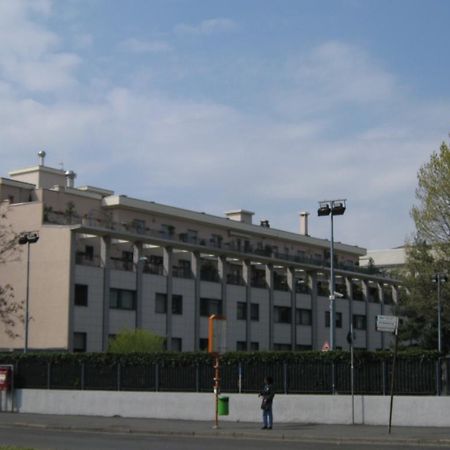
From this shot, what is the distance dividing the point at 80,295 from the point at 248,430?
37927 mm

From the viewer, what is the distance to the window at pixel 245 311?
7606 cm

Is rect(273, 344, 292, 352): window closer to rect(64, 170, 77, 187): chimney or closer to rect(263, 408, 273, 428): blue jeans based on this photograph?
rect(64, 170, 77, 187): chimney

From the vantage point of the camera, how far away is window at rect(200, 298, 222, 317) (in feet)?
240

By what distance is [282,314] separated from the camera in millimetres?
80688

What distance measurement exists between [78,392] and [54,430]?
6.54m

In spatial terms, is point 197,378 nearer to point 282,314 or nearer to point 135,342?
point 135,342

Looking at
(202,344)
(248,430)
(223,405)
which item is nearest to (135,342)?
(202,344)

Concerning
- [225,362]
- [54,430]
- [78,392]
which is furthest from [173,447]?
[78,392]

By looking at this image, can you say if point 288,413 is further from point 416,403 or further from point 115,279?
point 115,279

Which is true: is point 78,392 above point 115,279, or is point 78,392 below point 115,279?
below

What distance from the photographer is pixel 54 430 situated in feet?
99.2

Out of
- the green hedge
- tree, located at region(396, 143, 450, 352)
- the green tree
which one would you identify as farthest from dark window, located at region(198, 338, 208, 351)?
the green hedge

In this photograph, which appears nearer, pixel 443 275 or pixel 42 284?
pixel 443 275

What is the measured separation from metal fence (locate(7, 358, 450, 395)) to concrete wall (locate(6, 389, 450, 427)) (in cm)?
49
